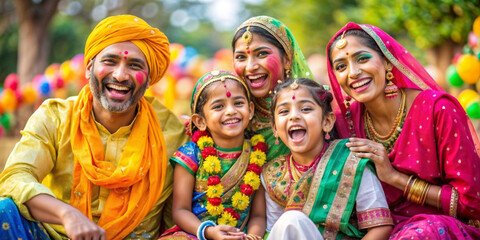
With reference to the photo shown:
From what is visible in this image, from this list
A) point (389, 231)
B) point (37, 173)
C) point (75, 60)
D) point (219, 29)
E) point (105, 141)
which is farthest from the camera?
point (219, 29)

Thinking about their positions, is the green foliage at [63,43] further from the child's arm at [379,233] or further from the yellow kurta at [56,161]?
the child's arm at [379,233]


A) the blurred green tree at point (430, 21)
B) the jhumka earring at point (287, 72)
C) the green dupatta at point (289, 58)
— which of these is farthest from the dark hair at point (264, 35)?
the blurred green tree at point (430, 21)

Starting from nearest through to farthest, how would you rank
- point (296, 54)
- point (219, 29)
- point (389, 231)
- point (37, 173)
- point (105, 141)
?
point (389, 231) → point (37, 173) → point (105, 141) → point (296, 54) → point (219, 29)

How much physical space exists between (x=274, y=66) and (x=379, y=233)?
167cm

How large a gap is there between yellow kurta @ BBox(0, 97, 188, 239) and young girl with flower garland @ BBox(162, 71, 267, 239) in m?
0.28

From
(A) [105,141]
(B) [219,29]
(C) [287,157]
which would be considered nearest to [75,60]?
(A) [105,141]

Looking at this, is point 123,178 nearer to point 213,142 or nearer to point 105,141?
point 105,141

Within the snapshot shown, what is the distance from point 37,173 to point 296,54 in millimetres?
2387

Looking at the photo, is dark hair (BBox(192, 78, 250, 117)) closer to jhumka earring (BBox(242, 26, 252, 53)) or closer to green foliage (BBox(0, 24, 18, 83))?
jhumka earring (BBox(242, 26, 252, 53))

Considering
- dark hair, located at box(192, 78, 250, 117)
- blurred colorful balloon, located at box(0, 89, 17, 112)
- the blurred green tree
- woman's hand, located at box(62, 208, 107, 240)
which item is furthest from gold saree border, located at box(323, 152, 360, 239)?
blurred colorful balloon, located at box(0, 89, 17, 112)

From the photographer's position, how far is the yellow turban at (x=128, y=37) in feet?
12.1

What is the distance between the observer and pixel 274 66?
4.05 m

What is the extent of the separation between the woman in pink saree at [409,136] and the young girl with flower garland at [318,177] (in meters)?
0.14

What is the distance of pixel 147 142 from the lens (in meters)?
3.82
